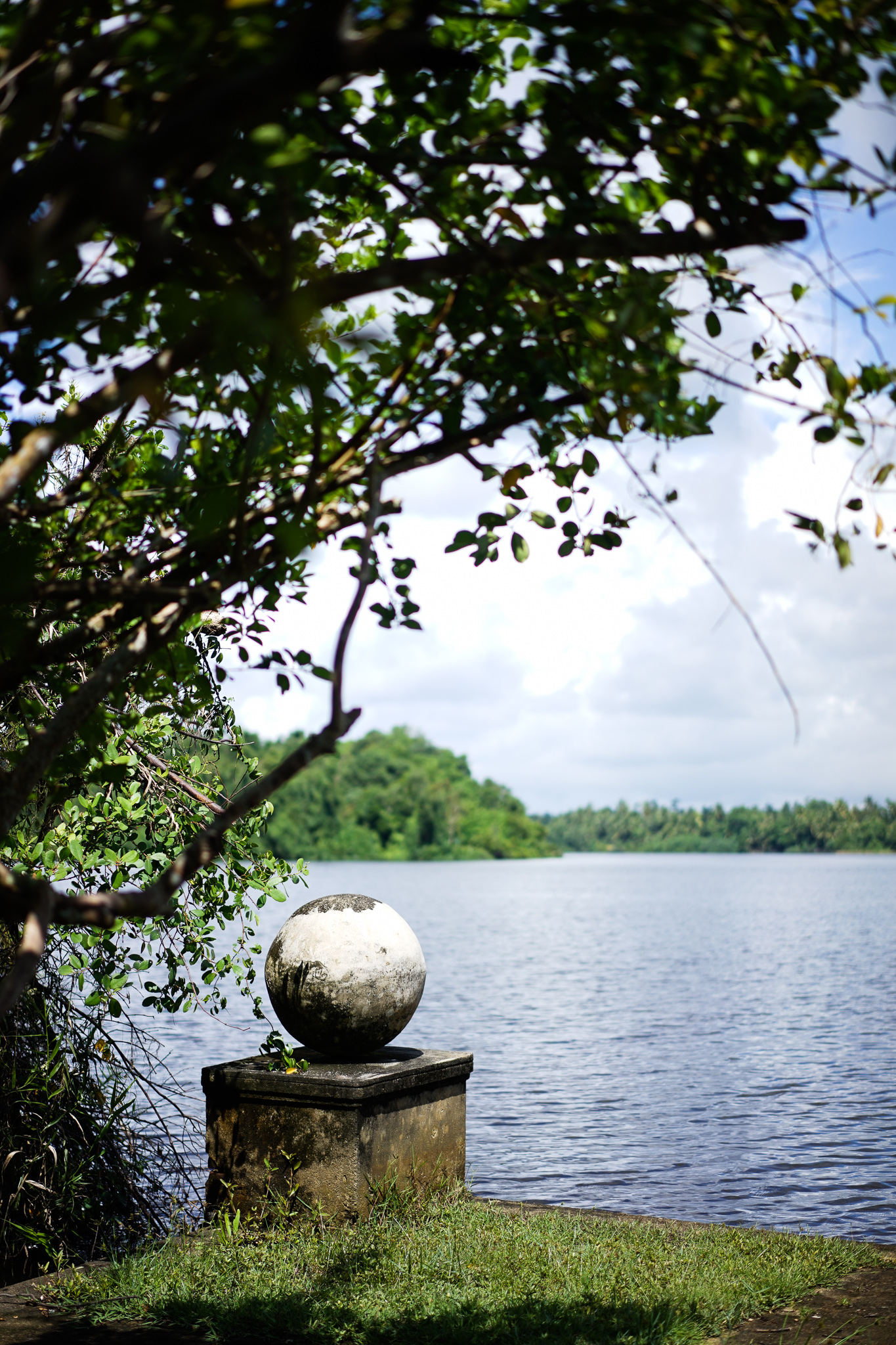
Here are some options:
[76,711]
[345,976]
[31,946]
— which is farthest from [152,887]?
[345,976]

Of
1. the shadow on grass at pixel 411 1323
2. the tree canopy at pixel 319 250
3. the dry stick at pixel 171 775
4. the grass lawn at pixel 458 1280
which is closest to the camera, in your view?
the tree canopy at pixel 319 250

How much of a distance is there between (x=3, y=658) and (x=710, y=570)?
2.62 metres

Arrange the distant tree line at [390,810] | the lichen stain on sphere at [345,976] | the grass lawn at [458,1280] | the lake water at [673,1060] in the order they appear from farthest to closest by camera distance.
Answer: the distant tree line at [390,810] → the lake water at [673,1060] → the lichen stain on sphere at [345,976] → the grass lawn at [458,1280]

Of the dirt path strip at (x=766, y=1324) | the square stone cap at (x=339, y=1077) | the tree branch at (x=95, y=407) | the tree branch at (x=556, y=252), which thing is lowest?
the dirt path strip at (x=766, y=1324)

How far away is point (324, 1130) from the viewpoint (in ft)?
24.3

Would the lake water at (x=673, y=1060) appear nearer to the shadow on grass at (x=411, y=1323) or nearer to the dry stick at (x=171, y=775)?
the dry stick at (x=171, y=775)

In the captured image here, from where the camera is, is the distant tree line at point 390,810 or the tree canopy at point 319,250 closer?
the tree canopy at point 319,250

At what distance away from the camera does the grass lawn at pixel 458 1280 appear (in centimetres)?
597

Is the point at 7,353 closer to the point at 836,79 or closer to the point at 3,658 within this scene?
the point at 3,658

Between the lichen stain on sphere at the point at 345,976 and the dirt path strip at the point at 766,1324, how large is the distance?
6.68ft

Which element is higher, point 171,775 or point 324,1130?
point 171,775

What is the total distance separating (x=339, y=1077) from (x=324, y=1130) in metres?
0.33

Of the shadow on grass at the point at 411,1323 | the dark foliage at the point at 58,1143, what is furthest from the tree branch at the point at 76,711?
the dark foliage at the point at 58,1143

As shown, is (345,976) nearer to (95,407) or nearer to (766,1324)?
(766,1324)
